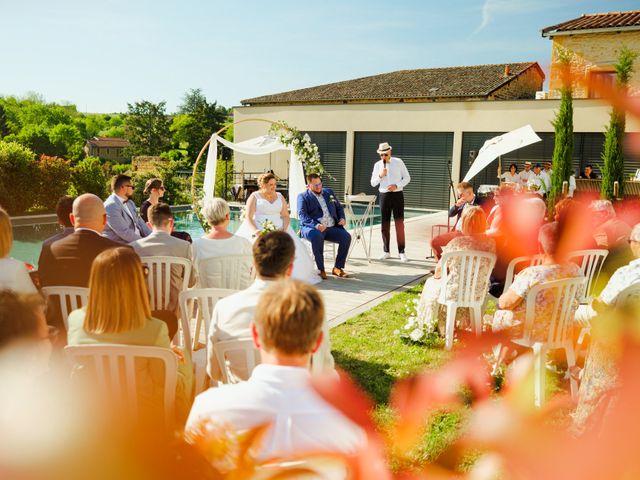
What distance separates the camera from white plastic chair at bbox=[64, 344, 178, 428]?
7.87 ft

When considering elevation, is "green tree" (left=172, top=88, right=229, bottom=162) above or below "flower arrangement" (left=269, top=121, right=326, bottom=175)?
above

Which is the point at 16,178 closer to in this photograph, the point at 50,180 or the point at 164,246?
the point at 50,180

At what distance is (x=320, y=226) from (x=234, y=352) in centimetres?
548

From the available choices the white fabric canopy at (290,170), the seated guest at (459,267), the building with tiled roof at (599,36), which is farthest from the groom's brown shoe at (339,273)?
the building with tiled roof at (599,36)

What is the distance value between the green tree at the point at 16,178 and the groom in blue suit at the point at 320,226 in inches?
490

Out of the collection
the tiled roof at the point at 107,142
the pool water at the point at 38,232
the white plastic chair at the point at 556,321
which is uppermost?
the tiled roof at the point at 107,142

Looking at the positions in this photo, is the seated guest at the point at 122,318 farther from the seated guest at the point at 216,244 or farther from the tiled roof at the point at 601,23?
the tiled roof at the point at 601,23

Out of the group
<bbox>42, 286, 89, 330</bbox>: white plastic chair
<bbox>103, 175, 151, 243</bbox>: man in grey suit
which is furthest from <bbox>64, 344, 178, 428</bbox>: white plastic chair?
<bbox>103, 175, 151, 243</bbox>: man in grey suit

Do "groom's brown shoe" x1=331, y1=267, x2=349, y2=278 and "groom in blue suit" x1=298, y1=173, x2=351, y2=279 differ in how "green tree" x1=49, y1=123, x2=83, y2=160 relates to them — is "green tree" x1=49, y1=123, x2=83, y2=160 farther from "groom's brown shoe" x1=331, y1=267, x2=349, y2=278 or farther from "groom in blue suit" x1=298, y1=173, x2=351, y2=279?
"groom's brown shoe" x1=331, y1=267, x2=349, y2=278

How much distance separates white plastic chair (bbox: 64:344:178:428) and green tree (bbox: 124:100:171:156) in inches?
3029

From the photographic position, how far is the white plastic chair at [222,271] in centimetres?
468

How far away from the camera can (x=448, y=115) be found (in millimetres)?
22812

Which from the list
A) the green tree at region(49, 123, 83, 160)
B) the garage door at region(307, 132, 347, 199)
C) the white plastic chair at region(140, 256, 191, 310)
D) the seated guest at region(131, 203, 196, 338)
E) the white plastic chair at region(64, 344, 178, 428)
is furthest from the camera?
the green tree at region(49, 123, 83, 160)

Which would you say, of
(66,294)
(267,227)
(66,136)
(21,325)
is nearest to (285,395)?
(21,325)
